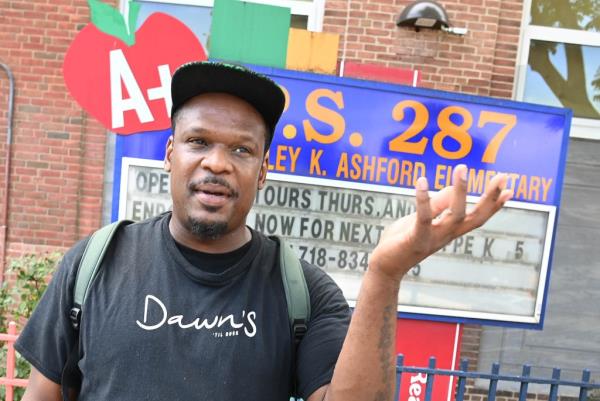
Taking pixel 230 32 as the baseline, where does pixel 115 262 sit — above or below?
below

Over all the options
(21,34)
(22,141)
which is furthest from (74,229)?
(21,34)

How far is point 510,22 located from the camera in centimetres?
530

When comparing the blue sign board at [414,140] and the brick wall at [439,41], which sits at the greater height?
the brick wall at [439,41]

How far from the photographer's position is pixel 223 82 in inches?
54.7

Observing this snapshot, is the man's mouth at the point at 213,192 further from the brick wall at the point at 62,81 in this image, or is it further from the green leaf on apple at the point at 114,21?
the brick wall at the point at 62,81

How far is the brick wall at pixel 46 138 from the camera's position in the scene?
5.43 metres

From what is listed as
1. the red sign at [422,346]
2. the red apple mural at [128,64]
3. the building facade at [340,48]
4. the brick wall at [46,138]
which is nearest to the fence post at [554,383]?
the red sign at [422,346]

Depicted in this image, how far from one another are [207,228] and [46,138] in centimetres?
471

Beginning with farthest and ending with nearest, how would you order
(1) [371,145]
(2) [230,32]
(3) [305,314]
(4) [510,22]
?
(4) [510,22]
(1) [371,145]
(2) [230,32]
(3) [305,314]

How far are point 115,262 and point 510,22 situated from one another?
4.92m

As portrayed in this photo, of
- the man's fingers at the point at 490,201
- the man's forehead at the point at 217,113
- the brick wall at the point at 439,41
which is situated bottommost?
the man's fingers at the point at 490,201

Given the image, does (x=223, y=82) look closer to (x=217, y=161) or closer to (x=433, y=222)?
(x=217, y=161)

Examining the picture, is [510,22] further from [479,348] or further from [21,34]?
[21,34]

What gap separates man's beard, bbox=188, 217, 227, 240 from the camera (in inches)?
53.9
